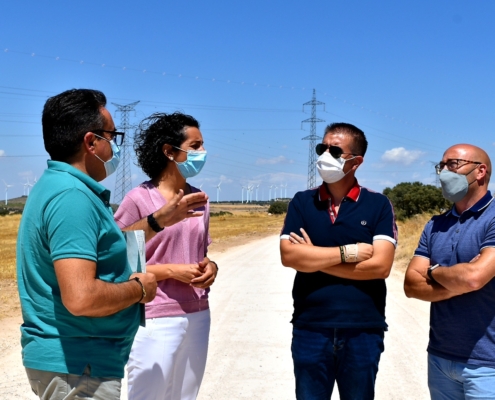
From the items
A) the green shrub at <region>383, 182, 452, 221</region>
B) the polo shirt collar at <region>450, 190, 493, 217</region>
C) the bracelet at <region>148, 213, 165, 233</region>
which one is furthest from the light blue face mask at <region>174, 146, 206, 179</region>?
the green shrub at <region>383, 182, 452, 221</region>

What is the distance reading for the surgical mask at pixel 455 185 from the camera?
149 inches

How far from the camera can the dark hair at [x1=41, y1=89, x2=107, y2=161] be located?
2803 mm

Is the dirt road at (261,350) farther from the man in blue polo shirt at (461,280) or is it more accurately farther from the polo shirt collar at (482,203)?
the polo shirt collar at (482,203)

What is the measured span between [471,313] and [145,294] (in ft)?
6.25

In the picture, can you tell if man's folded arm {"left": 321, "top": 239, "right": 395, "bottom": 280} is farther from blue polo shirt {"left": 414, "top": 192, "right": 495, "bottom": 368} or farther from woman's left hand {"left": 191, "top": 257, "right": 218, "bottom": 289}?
woman's left hand {"left": 191, "top": 257, "right": 218, "bottom": 289}

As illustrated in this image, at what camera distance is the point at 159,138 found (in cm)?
421

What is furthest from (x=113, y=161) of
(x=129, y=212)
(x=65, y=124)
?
(x=129, y=212)

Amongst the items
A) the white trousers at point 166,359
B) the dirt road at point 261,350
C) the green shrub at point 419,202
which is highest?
the white trousers at point 166,359

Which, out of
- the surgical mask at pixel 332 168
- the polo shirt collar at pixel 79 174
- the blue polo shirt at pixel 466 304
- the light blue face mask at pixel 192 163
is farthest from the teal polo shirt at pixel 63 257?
the blue polo shirt at pixel 466 304

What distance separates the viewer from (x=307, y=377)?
13.0 ft

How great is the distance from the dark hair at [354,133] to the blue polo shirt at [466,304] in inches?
29.4

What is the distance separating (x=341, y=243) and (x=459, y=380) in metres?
1.07

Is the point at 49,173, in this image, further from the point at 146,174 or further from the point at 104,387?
the point at 146,174

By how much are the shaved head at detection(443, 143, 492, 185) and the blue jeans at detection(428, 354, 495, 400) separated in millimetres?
1165
